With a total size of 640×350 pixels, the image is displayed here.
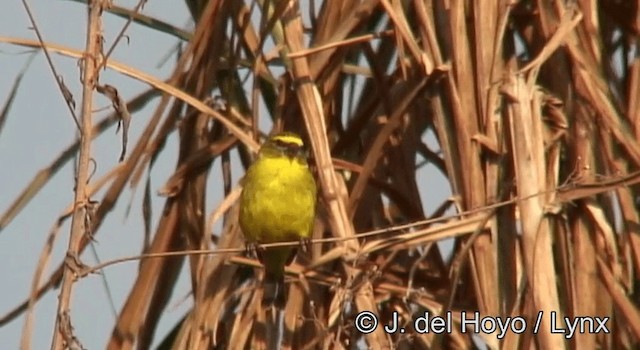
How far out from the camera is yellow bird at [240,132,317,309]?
3.18m

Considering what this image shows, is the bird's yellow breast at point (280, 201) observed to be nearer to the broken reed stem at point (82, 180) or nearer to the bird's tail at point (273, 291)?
the bird's tail at point (273, 291)

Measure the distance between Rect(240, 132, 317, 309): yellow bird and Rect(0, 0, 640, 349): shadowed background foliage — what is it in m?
0.06

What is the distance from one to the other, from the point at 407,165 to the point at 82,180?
1091 mm

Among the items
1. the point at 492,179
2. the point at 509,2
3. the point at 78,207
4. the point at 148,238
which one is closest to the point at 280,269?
the point at 148,238

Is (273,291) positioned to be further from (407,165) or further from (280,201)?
(280,201)

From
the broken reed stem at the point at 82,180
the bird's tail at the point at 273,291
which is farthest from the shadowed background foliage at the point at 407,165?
the broken reed stem at the point at 82,180

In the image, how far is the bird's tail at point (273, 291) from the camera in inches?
117

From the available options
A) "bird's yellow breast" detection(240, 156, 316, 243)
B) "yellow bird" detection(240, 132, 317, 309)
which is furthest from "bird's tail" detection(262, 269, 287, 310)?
"bird's yellow breast" detection(240, 156, 316, 243)

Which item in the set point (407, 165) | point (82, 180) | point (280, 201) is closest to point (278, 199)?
point (280, 201)

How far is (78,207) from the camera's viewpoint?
2.09m

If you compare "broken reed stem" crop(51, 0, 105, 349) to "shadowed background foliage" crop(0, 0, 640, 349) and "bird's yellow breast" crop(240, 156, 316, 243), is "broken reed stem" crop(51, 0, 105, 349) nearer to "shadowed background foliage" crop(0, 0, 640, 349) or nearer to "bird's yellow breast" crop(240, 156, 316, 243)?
"shadowed background foliage" crop(0, 0, 640, 349)

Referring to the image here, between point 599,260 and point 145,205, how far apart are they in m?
1.02

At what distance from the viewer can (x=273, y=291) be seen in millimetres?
2986

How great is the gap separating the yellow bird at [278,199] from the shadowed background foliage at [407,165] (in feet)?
0.19
